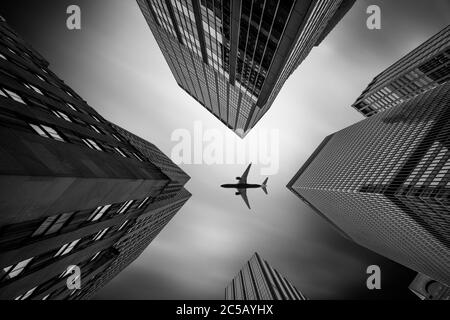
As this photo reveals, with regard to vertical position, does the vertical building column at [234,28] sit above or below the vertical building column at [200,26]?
below

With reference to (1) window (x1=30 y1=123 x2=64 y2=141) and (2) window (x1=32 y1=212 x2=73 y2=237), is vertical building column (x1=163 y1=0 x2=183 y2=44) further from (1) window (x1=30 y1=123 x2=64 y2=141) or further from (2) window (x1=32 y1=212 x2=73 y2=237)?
(2) window (x1=32 y1=212 x2=73 y2=237)

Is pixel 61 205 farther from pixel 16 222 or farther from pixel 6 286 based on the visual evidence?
pixel 6 286

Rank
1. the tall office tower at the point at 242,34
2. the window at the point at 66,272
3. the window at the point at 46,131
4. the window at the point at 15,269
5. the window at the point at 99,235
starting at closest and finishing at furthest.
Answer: the window at the point at 15,269 → the window at the point at 46,131 → the window at the point at 66,272 → the window at the point at 99,235 → the tall office tower at the point at 242,34

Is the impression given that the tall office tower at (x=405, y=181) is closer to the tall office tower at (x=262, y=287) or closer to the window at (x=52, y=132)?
the tall office tower at (x=262, y=287)

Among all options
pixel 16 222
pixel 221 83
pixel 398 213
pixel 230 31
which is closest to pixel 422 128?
pixel 398 213

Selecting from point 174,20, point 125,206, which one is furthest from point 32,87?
point 174,20

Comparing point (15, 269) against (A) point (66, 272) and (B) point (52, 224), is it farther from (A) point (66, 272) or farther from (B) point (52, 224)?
(A) point (66, 272)

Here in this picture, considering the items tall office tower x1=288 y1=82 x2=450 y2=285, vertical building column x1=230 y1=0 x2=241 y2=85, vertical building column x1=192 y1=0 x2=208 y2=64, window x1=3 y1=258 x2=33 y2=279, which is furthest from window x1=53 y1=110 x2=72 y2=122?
tall office tower x1=288 y1=82 x2=450 y2=285

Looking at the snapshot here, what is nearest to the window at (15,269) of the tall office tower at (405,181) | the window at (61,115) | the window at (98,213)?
the window at (98,213)
